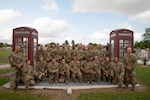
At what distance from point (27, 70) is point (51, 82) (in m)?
1.72

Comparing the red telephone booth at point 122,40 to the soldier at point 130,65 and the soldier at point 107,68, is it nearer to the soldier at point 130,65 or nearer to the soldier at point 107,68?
the soldier at point 107,68

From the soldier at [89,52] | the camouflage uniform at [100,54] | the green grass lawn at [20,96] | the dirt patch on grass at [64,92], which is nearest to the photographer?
the green grass lawn at [20,96]

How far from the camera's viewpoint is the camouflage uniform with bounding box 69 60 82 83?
12.0 meters

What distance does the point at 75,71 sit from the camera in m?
12.0

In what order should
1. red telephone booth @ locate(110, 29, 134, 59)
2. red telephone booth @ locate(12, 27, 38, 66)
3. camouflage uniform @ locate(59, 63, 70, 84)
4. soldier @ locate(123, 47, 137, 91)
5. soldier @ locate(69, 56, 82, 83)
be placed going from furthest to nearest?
red telephone booth @ locate(110, 29, 134, 59), soldier @ locate(69, 56, 82, 83), camouflage uniform @ locate(59, 63, 70, 84), red telephone booth @ locate(12, 27, 38, 66), soldier @ locate(123, 47, 137, 91)

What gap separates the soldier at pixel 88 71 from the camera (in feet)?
39.7

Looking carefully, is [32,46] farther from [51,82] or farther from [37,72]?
[51,82]

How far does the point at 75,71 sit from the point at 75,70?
64 millimetres

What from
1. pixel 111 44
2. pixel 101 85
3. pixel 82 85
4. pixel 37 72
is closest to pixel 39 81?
pixel 37 72

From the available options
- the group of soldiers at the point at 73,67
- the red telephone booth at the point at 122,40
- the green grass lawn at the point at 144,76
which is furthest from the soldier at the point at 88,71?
the green grass lawn at the point at 144,76

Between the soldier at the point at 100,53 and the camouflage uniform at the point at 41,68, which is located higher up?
the soldier at the point at 100,53

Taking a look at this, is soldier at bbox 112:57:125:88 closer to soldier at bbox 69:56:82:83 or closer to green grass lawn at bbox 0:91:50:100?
soldier at bbox 69:56:82:83

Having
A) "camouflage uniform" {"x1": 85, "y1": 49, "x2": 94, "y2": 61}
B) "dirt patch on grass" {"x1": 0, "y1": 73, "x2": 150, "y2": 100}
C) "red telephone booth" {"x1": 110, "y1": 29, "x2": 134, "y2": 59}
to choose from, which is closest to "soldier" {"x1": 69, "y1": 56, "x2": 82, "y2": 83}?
"camouflage uniform" {"x1": 85, "y1": 49, "x2": 94, "y2": 61}

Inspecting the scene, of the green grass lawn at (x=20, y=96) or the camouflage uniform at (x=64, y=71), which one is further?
the camouflage uniform at (x=64, y=71)
